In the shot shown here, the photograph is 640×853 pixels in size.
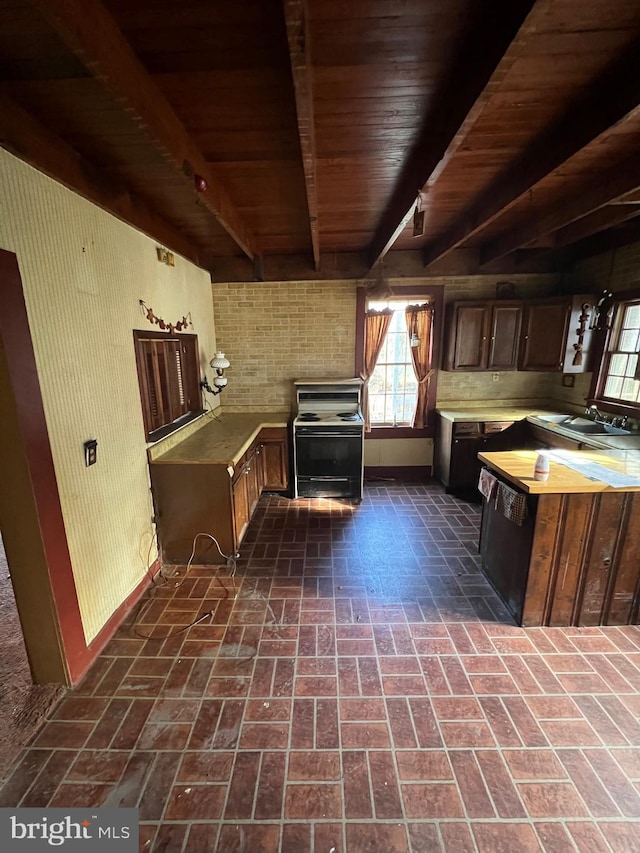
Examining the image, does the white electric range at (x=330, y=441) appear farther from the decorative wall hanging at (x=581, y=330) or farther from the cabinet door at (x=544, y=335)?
the decorative wall hanging at (x=581, y=330)

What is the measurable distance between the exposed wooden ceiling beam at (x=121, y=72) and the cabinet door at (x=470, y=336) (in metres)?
3.03

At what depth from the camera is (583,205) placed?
2.51m

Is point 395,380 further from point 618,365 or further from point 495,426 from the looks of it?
point 618,365

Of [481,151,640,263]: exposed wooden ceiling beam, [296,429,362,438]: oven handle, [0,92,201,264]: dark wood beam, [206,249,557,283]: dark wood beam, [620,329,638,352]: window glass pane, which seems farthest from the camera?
[206,249,557,283]: dark wood beam

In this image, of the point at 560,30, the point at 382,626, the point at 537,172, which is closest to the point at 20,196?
the point at 560,30

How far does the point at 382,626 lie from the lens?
2227 mm

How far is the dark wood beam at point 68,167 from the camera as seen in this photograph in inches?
57.0

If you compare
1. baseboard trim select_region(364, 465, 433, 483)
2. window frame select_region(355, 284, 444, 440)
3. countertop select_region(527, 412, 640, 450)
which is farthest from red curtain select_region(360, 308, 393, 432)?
countertop select_region(527, 412, 640, 450)

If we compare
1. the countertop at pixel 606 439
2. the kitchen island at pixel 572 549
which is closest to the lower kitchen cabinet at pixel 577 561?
the kitchen island at pixel 572 549

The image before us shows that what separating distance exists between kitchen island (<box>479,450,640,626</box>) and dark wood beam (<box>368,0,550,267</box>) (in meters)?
1.78

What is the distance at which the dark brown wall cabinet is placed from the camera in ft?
12.0

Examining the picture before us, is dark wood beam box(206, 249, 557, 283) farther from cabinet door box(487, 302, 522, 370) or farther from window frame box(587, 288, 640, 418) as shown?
window frame box(587, 288, 640, 418)

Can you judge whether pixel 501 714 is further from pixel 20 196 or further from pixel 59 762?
pixel 20 196

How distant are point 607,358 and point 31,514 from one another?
471 centimetres
